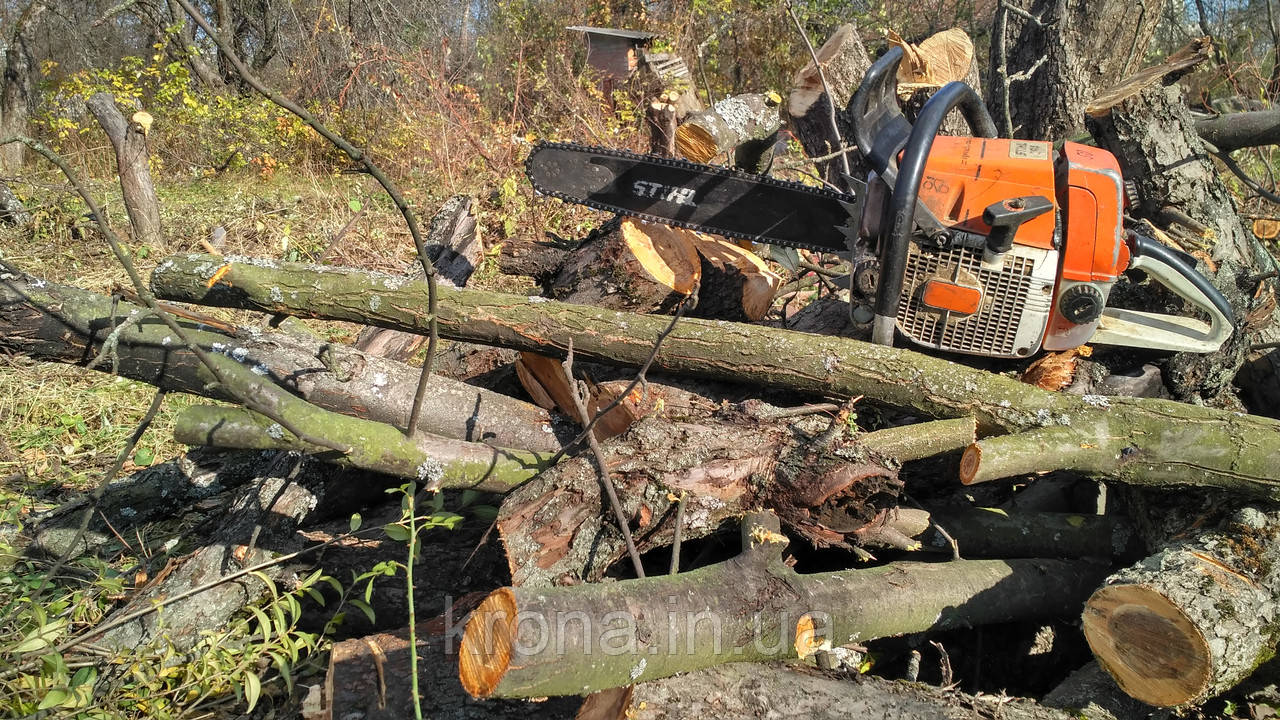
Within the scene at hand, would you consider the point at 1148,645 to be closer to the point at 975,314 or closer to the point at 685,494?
the point at 975,314

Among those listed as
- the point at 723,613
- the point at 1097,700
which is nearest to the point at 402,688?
the point at 723,613

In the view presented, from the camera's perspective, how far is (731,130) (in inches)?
162

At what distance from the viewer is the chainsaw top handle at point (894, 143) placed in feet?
7.30

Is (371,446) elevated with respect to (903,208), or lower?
lower

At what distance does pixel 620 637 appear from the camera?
1.55 metres

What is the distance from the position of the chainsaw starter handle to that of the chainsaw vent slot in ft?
0.36

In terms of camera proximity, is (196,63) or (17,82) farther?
(196,63)

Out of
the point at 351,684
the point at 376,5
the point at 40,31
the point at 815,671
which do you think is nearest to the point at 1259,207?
the point at 815,671

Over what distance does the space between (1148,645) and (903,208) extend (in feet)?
4.09

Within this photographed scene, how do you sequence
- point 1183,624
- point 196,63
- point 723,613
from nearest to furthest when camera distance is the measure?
point 723,613 < point 1183,624 < point 196,63

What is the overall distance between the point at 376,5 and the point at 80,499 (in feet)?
27.5

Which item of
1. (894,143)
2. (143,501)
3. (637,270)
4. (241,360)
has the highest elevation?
(894,143)

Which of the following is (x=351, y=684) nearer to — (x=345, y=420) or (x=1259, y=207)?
(x=345, y=420)

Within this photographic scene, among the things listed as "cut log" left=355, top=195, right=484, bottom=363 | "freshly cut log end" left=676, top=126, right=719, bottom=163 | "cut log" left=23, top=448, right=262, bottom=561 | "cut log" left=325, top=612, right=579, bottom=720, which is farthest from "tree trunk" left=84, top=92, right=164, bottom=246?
"cut log" left=325, top=612, right=579, bottom=720
